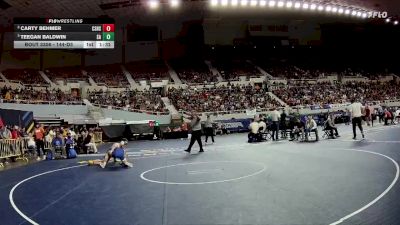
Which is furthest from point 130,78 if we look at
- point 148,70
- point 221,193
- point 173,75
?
point 221,193

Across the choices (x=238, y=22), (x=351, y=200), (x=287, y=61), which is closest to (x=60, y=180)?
(x=351, y=200)

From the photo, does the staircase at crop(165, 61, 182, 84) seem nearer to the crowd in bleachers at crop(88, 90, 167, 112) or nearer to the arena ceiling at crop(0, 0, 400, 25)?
the crowd in bleachers at crop(88, 90, 167, 112)

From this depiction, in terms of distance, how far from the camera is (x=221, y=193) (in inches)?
266

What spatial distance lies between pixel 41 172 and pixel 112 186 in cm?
450

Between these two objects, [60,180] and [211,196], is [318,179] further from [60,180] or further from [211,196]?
[60,180]

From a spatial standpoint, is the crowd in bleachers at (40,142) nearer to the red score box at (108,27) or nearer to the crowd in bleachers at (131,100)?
the red score box at (108,27)

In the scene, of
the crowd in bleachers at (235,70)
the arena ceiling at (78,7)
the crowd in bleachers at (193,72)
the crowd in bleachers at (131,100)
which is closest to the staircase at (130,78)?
the crowd in bleachers at (131,100)

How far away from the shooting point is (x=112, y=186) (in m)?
8.14
